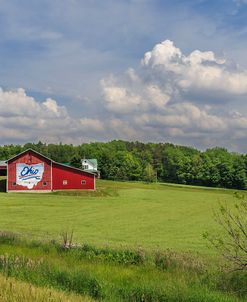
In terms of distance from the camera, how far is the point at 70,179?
76.6 metres

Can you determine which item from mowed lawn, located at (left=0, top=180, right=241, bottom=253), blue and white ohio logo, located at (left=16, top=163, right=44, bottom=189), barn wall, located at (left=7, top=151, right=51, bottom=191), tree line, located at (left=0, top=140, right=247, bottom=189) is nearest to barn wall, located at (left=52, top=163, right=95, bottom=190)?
barn wall, located at (left=7, top=151, right=51, bottom=191)

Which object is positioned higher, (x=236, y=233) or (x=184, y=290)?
(x=236, y=233)

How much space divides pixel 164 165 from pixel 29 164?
114m

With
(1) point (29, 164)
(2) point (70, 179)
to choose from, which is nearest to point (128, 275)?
(2) point (70, 179)

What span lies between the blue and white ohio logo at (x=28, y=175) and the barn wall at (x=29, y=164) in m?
0.44

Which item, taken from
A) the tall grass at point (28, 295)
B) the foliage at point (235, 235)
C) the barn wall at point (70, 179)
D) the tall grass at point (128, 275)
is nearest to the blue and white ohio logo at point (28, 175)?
the barn wall at point (70, 179)

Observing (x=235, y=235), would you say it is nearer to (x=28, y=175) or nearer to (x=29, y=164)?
(x=28, y=175)

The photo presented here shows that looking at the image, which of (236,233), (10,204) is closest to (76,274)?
(236,233)

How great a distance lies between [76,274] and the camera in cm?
1085

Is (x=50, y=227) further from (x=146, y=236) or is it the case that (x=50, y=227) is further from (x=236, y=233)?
(x=236, y=233)

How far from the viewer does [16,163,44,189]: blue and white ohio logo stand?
75438mm

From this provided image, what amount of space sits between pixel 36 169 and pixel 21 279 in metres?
66.8

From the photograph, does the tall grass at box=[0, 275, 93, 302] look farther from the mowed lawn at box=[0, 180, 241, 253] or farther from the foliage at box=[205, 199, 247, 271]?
the mowed lawn at box=[0, 180, 241, 253]

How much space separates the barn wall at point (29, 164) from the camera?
247 ft
